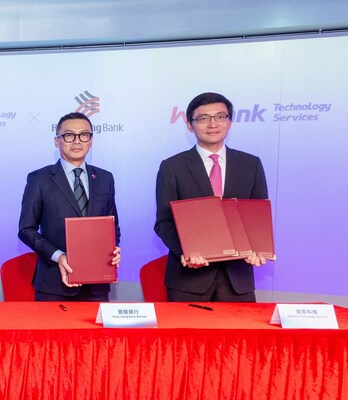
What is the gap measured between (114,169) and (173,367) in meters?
2.47

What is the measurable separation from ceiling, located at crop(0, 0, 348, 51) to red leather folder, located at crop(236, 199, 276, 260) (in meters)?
1.88

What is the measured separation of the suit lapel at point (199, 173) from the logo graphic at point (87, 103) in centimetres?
179

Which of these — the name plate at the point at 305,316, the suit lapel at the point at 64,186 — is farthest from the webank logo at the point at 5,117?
the name plate at the point at 305,316

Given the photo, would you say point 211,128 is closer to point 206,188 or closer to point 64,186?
point 206,188

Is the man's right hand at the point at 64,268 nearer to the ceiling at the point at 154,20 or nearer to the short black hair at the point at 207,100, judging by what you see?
the short black hair at the point at 207,100

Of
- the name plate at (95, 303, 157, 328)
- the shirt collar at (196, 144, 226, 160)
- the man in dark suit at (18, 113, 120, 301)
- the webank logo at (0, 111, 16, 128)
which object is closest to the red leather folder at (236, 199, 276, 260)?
the shirt collar at (196, 144, 226, 160)

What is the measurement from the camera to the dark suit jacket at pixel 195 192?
7.28ft

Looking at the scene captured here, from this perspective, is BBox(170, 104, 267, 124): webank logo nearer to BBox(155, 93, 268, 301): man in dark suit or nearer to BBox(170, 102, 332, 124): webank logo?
BBox(170, 102, 332, 124): webank logo

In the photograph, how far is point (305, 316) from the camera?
168 centimetres

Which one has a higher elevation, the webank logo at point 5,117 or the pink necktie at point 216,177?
the webank logo at point 5,117

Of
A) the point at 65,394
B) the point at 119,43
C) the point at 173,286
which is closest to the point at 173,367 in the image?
the point at 65,394

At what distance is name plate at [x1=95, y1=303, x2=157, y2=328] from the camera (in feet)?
5.31

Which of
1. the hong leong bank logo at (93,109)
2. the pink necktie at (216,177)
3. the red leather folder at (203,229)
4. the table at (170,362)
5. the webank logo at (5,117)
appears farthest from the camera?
the webank logo at (5,117)

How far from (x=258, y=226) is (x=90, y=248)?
0.67m
